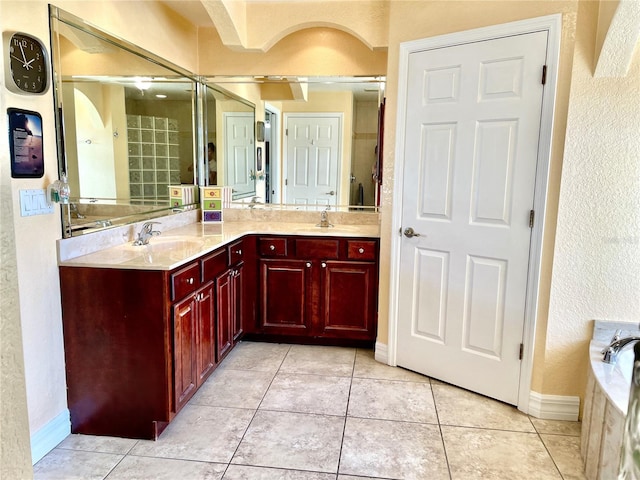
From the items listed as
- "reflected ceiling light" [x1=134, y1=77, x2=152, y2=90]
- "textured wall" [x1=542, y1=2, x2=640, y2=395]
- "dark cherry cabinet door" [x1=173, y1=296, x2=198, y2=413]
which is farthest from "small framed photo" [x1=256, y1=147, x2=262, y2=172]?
"textured wall" [x1=542, y1=2, x2=640, y2=395]

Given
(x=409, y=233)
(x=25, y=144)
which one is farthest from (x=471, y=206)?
(x=25, y=144)

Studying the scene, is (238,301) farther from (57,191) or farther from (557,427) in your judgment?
(557,427)

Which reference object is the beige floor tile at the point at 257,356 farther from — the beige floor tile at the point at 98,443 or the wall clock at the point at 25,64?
the wall clock at the point at 25,64

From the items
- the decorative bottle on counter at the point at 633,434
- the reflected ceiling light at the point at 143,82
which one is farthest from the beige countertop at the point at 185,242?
the decorative bottle on counter at the point at 633,434

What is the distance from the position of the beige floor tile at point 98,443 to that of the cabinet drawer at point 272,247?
1.55 meters

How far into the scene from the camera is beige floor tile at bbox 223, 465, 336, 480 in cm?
198

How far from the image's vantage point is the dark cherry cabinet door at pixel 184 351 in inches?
Answer: 88.7

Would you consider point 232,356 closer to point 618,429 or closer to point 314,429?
point 314,429

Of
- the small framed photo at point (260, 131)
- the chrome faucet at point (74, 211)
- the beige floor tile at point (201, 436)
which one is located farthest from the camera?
the small framed photo at point (260, 131)

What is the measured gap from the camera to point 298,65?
3617mm

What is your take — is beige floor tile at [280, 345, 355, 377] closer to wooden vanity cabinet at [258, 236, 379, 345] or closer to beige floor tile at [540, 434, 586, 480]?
wooden vanity cabinet at [258, 236, 379, 345]

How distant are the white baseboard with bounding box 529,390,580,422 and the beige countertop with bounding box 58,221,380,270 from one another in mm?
1455

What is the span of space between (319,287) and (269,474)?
1.54 m

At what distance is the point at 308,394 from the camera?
8.91 feet
